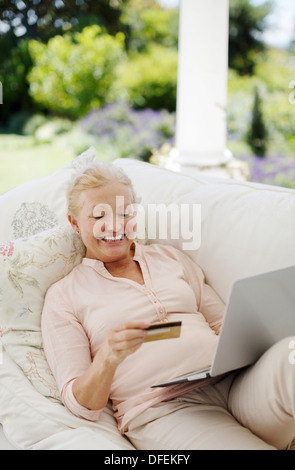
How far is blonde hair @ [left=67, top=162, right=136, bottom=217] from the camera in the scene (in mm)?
1493

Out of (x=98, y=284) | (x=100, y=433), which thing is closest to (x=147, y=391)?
(x=100, y=433)

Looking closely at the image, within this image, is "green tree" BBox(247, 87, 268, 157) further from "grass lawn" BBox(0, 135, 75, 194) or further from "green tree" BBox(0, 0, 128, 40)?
"green tree" BBox(0, 0, 128, 40)

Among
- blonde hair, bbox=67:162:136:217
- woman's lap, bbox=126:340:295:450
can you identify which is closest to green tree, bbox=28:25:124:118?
blonde hair, bbox=67:162:136:217

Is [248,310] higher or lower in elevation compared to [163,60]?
lower

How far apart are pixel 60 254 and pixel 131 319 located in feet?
1.03

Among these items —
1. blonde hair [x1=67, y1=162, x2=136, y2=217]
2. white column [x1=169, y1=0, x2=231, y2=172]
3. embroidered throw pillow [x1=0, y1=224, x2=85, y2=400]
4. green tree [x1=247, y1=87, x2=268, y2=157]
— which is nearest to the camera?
embroidered throw pillow [x1=0, y1=224, x2=85, y2=400]

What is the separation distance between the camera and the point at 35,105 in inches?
252

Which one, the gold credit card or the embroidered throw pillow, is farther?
the embroidered throw pillow

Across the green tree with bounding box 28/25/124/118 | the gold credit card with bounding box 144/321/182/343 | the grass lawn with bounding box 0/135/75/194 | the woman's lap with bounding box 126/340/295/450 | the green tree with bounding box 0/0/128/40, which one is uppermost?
the green tree with bounding box 0/0/128/40

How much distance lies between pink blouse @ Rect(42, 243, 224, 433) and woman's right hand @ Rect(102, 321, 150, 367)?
16 cm

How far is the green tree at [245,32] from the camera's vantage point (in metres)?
6.40

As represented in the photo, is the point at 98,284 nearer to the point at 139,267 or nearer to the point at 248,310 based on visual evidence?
the point at 139,267

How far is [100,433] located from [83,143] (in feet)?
16.3

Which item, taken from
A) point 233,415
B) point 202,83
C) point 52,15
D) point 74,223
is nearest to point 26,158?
point 52,15
